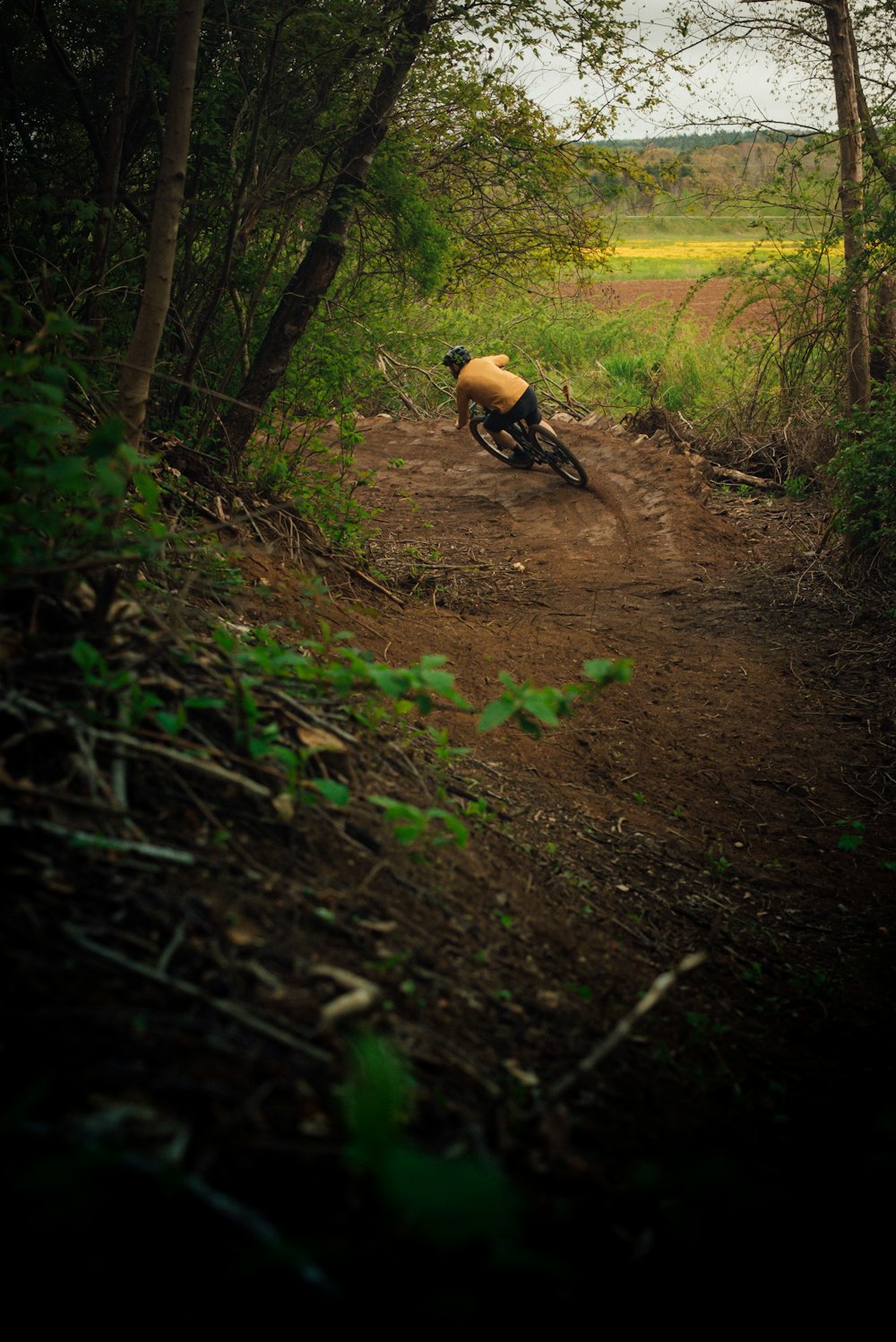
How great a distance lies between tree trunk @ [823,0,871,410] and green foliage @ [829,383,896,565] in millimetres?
347

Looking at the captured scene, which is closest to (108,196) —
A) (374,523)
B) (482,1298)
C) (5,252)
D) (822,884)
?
(5,252)

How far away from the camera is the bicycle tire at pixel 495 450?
10854 mm

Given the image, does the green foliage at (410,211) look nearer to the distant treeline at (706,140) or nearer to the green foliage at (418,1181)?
the distant treeline at (706,140)

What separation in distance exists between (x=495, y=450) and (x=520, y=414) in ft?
3.50

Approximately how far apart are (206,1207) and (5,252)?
19.2 feet

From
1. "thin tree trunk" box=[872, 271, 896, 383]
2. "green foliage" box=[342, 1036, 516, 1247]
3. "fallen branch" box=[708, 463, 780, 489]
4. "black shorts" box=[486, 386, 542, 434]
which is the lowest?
"green foliage" box=[342, 1036, 516, 1247]

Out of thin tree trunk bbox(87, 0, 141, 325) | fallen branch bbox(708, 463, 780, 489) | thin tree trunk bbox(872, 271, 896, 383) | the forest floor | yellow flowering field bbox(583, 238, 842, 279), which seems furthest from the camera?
yellow flowering field bbox(583, 238, 842, 279)

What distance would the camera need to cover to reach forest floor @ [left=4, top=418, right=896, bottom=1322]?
129 cm

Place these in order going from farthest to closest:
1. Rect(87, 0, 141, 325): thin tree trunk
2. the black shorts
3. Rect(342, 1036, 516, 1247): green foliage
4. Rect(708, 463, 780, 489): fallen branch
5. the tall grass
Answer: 1. the tall grass
2. Rect(708, 463, 780, 489): fallen branch
3. the black shorts
4. Rect(87, 0, 141, 325): thin tree trunk
5. Rect(342, 1036, 516, 1247): green foliage

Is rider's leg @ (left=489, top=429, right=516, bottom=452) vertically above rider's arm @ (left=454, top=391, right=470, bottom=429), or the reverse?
rider's arm @ (left=454, top=391, right=470, bottom=429)

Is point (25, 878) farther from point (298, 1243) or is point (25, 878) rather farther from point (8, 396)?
point (8, 396)

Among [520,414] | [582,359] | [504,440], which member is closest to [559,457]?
[520,414]

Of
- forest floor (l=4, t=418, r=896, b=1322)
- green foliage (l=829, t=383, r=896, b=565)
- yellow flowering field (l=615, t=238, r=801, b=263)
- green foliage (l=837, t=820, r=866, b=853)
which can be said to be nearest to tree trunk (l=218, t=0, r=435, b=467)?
forest floor (l=4, t=418, r=896, b=1322)

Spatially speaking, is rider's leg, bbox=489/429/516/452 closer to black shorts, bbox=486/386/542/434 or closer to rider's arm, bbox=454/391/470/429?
black shorts, bbox=486/386/542/434
